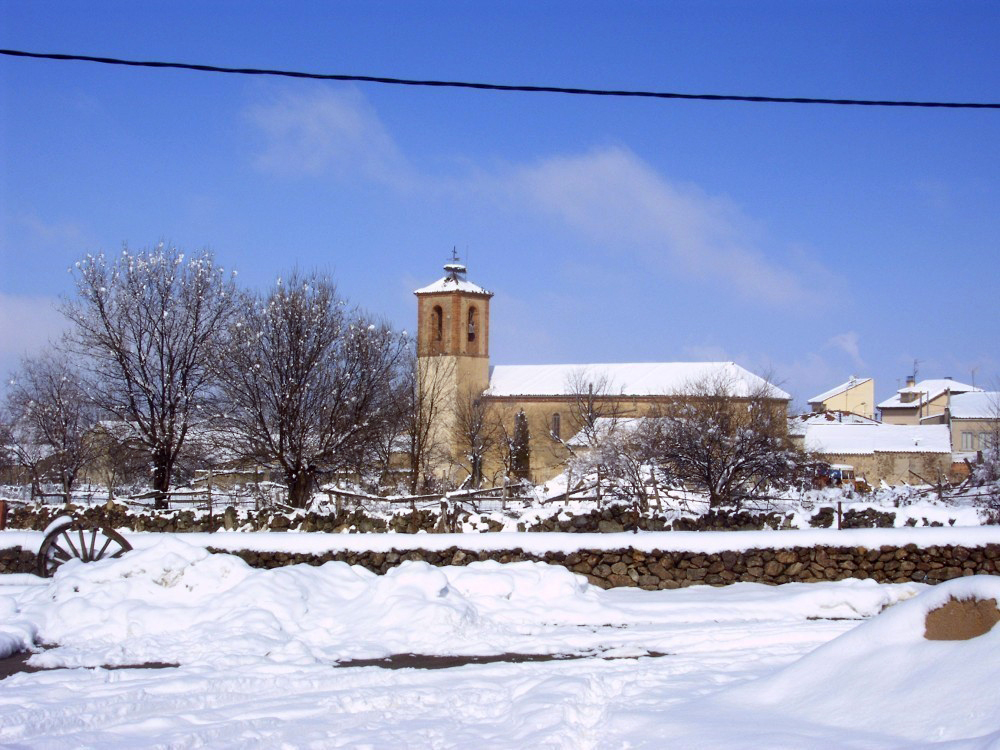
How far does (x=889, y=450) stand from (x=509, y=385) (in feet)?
83.4

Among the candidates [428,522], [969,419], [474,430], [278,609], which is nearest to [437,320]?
[474,430]

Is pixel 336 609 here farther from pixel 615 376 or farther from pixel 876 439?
pixel 615 376

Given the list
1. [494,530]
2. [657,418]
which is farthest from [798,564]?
[657,418]

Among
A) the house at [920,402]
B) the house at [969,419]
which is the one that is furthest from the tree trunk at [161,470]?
the house at [920,402]

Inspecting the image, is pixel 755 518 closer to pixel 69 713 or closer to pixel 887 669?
pixel 887 669

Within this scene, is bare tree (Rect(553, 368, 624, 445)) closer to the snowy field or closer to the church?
the church

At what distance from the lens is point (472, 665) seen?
9.97 metres

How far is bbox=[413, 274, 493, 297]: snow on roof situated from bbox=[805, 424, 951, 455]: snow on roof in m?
24.6

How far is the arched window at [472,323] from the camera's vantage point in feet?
242

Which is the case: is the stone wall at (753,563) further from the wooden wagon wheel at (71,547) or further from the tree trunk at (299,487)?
the tree trunk at (299,487)

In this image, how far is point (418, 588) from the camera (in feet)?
41.5

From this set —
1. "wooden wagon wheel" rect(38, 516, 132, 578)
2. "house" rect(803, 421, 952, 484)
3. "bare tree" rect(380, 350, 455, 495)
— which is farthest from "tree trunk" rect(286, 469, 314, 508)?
"house" rect(803, 421, 952, 484)

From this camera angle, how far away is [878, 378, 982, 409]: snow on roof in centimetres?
8381

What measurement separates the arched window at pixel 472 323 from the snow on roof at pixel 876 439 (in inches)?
930
